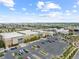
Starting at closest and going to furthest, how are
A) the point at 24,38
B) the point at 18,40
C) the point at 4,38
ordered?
1. the point at 4,38
2. the point at 18,40
3. the point at 24,38

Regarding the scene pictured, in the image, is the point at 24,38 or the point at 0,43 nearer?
the point at 0,43

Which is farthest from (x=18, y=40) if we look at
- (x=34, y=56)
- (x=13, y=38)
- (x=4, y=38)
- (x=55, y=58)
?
(x=55, y=58)

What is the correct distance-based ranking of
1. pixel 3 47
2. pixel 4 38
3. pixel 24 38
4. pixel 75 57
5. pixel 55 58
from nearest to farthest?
pixel 55 58 → pixel 75 57 → pixel 3 47 → pixel 4 38 → pixel 24 38

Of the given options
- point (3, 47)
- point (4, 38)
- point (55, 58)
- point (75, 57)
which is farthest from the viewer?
point (4, 38)

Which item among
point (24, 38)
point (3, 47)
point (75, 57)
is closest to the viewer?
point (75, 57)

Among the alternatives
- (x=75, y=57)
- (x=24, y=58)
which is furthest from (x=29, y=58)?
(x=75, y=57)

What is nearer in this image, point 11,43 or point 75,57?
point 75,57

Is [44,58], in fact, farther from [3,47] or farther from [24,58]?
[3,47]

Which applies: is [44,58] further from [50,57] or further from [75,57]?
[75,57]

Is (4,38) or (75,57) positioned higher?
(4,38)
